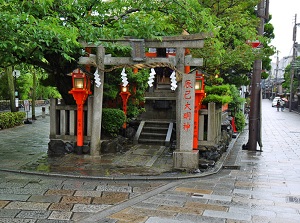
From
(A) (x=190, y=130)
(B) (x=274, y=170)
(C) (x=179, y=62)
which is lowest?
(B) (x=274, y=170)

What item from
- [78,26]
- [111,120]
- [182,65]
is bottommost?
[111,120]

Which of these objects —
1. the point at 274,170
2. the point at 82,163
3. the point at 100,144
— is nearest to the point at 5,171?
the point at 82,163

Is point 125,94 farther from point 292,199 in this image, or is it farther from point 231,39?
point 292,199

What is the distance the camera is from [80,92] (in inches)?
481

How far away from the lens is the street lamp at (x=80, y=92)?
1211 centimetres

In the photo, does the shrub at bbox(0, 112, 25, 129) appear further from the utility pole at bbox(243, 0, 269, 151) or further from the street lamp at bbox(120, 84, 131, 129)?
the utility pole at bbox(243, 0, 269, 151)

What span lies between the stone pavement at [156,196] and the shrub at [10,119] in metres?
11.0

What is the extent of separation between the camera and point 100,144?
41.4 ft

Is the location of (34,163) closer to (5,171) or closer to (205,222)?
(5,171)

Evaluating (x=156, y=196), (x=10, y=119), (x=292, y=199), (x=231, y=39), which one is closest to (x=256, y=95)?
(x=231, y=39)

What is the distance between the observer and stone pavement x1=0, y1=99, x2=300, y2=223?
6.67 meters

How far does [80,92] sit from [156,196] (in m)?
5.70

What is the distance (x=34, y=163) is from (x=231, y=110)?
14679 mm

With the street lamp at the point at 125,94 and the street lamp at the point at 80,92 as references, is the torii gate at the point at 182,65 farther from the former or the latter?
the street lamp at the point at 125,94
